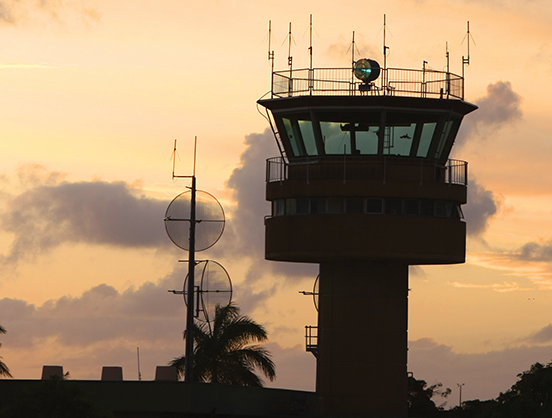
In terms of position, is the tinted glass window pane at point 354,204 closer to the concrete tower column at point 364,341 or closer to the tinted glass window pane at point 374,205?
the tinted glass window pane at point 374,205

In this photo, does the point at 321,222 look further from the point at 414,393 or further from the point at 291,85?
the point at 414,393

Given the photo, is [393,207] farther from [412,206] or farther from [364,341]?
[364,341]

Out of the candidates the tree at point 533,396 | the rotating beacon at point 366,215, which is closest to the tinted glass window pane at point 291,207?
the rotating beacon at point 366,215

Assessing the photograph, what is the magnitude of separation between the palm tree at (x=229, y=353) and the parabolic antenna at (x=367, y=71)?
58.0 ft

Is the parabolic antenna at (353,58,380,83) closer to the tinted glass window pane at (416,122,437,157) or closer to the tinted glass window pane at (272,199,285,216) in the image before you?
the tinted glass window pane at (416,122,437,157)

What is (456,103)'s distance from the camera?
61.6 metres

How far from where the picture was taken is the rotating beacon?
59.9 m

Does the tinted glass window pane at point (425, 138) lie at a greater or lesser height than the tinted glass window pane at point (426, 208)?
greater

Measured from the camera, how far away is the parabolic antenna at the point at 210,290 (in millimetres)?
56750

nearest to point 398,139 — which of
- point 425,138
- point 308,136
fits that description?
point 425,138

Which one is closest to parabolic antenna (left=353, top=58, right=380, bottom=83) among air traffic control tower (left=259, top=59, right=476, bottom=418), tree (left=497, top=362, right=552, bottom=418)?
air traffic control tower (left=259, top=59, right=476, bottom=418)

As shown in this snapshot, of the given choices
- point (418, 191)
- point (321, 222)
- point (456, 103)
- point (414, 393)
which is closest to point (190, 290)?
point (321, 222)

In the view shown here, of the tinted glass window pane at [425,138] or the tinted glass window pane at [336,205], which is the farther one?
the tinted glass window pane at [425,138]

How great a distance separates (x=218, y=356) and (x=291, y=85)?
62.1 feet
